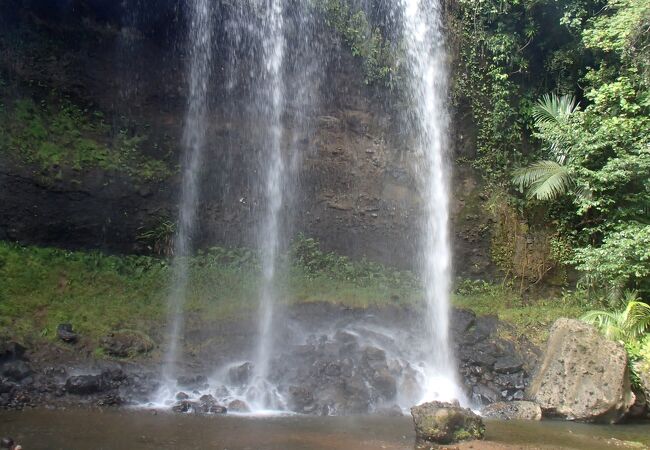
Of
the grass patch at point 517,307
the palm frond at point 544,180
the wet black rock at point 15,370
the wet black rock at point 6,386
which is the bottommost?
the wet black rock at point 6,386

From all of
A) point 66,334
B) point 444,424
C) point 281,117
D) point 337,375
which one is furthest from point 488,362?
point 66,334

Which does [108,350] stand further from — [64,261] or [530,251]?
[530,251]

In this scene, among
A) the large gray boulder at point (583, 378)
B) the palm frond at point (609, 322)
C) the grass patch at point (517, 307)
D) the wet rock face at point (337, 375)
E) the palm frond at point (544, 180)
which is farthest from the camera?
the palm frond at point (544, 180)

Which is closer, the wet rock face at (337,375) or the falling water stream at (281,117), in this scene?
the wet rock face at (337,375)

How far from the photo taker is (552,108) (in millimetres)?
13680

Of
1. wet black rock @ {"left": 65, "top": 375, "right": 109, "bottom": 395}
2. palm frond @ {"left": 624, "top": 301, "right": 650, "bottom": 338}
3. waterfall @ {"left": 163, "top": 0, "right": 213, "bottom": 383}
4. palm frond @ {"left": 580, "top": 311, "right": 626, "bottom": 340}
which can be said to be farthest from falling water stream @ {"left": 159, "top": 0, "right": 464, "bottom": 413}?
wet black rock @ {"left": 65, "top": 375, "right": 109, "bottom": 395}

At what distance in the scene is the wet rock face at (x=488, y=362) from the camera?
1029 centimetres

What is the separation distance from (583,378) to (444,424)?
339 centimetres

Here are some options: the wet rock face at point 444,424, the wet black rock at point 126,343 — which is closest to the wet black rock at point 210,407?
the wet black rock at point 126,343

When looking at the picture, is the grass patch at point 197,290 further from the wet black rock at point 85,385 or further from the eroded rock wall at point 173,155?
the wet black rock at point 85,385

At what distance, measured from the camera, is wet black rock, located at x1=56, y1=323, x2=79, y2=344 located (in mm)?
10031

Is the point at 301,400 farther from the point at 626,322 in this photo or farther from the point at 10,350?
the point at 626,322

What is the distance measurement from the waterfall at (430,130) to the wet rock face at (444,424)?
16.9 feet

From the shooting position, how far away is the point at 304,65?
14.0m
